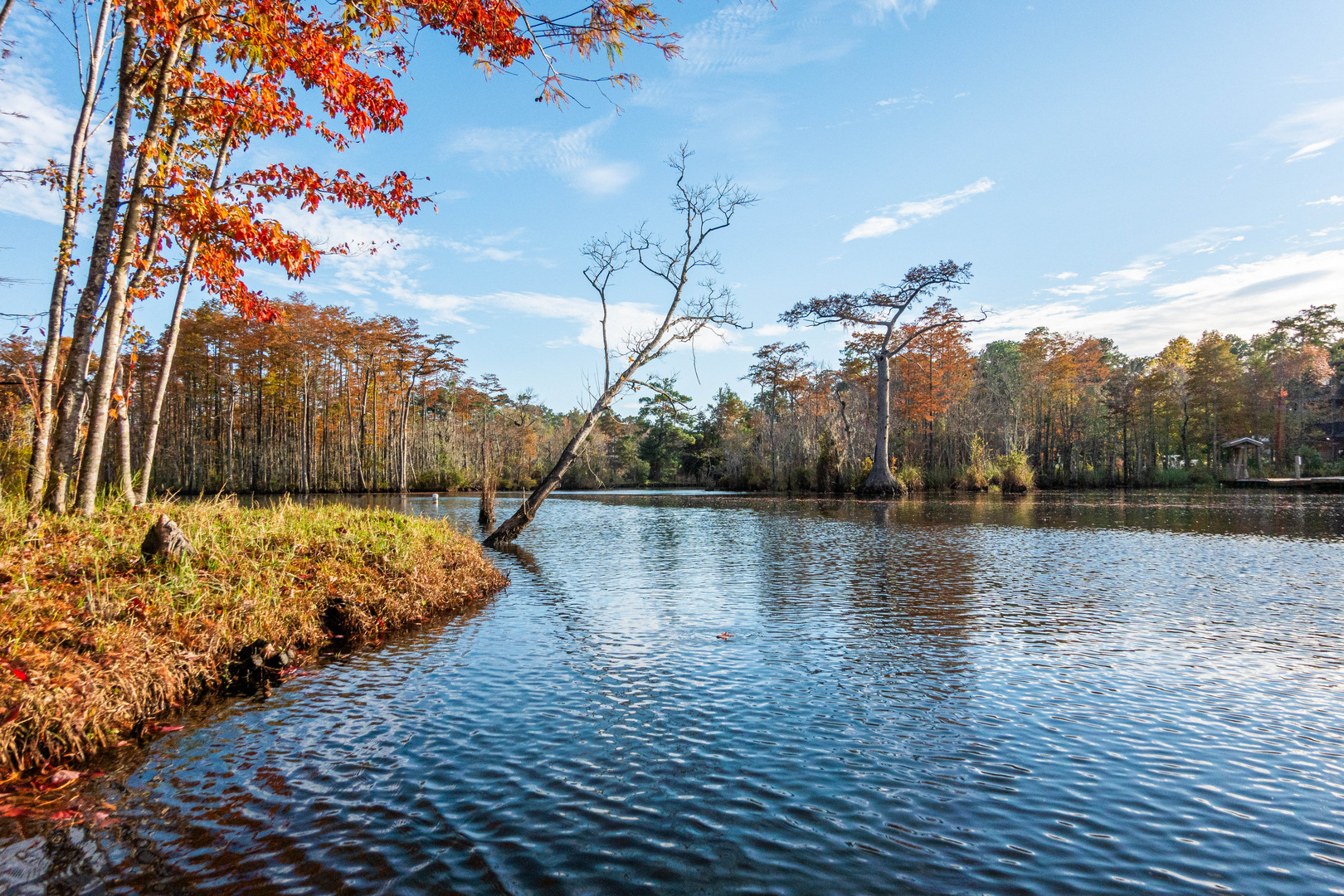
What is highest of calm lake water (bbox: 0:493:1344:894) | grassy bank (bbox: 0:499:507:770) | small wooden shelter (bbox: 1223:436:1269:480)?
small wooden shelter (bbox: 1223:436:1269:480)

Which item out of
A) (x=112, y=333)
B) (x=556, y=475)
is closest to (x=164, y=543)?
(x=112, y=333)

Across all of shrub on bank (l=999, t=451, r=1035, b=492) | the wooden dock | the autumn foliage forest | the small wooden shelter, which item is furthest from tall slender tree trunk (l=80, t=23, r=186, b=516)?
the small wooden shelter

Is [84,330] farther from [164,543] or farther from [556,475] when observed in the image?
[556,475]

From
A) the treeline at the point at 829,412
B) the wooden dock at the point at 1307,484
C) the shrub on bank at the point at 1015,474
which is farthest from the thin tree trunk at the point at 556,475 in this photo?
the wooden dock at the point at 1307,484

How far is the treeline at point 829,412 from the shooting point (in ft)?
130

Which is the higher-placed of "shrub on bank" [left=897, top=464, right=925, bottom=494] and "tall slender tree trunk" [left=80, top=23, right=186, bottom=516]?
"tall slender tree trunk" [left=80, top=23, right=186, bottom=516]

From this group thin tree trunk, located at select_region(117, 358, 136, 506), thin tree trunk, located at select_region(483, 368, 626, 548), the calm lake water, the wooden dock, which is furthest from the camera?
the wooden dock

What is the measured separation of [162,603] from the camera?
5.92 m

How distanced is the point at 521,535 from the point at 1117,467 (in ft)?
172

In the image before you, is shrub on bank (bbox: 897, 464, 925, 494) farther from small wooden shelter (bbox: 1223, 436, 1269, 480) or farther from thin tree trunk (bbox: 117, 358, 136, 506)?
thin tree trunk (bbox: 117, 358, 136, 506)

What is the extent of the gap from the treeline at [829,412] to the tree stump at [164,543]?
2994cm

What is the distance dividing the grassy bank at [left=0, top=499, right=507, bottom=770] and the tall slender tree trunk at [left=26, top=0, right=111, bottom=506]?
2.08ft

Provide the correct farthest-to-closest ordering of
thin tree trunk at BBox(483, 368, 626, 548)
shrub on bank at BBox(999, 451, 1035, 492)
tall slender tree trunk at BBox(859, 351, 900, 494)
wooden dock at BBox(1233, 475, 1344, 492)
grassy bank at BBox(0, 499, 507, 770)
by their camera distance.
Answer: shrub on bank at BBox(999, 451, 1035, 492)
wooden dock at BBox(1233, 475, 1344, 492)
tall slender tree trunk at BBox(859, 351, 900, 494)
thin tree trunk at BBox(483, 368, 626, 548)
grassy bank at BBox(0, 499, 507, 770)

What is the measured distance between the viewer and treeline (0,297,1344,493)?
1561 inches
